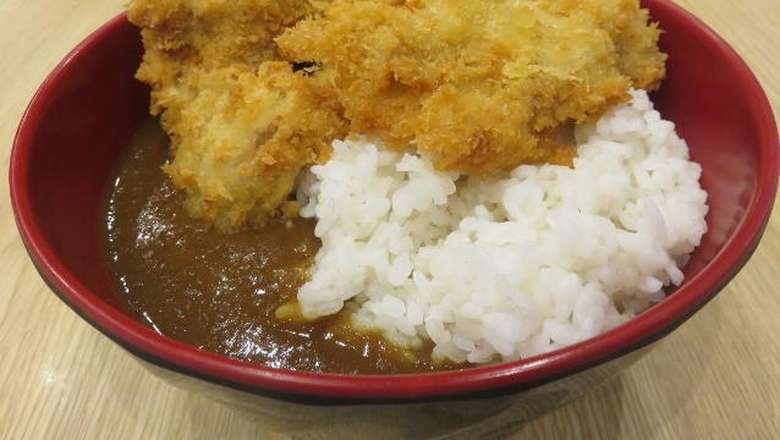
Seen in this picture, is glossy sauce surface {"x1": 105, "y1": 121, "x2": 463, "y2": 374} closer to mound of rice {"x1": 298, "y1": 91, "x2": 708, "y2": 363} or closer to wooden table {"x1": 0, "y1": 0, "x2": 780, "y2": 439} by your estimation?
mound of rice {"x1": 298, "y1": 91, "x2": 708, "y2": 363}

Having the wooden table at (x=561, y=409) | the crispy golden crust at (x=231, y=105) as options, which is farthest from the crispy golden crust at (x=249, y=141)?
the wooden table at (x=561, y=409)

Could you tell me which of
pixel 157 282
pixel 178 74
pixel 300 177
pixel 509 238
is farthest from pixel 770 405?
pixel 178 74

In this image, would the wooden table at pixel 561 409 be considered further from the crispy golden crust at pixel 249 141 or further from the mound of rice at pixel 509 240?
the crispy golden crust at pixel 249 141

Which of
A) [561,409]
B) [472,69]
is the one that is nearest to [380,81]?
[472,69]

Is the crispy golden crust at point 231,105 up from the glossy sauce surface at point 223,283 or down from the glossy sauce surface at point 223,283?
up

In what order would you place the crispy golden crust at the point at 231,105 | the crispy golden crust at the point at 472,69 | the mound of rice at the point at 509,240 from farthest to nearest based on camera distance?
the crispy golden crust at the point at 231,105, the crispy golden crust at the point at 472,69, the mound of rice at the point at 509,240

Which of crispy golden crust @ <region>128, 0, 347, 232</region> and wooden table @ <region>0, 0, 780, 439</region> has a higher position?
crispy golden crust @ <region>128, 0, 347, 232</region>

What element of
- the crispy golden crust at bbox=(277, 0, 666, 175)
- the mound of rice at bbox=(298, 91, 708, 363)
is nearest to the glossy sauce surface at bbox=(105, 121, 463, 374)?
the mound of rice at bbox=(298, 91, 708, 363)

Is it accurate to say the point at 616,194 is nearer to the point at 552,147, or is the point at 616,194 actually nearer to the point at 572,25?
the point at 552,147
